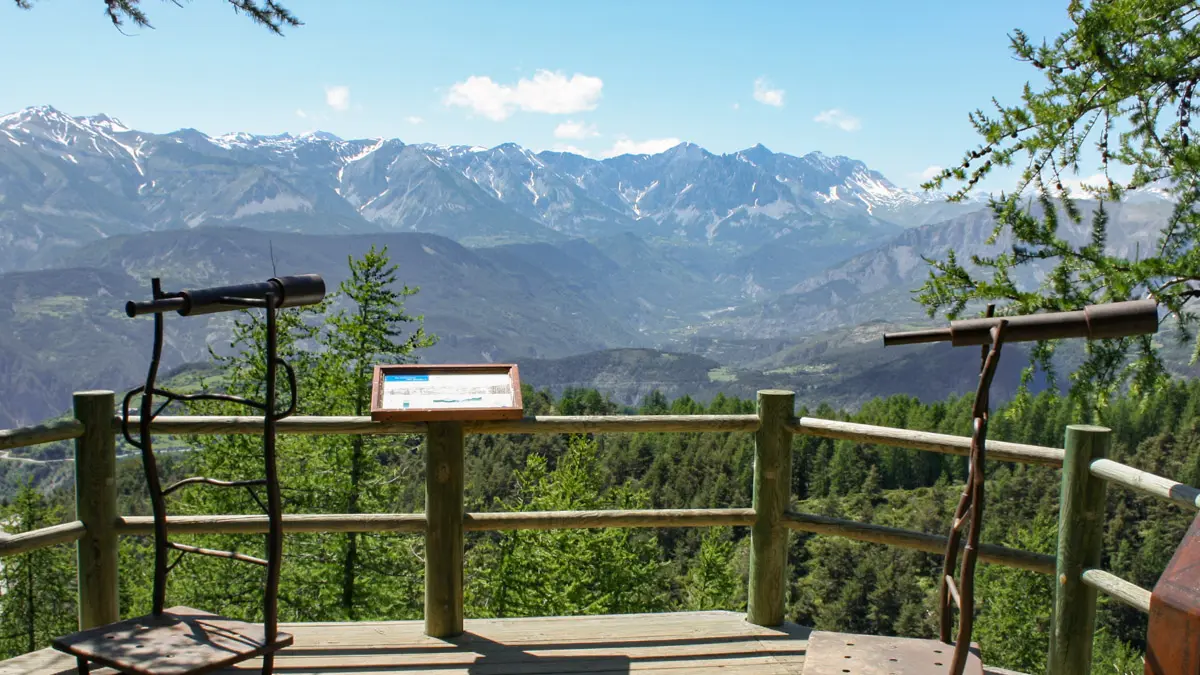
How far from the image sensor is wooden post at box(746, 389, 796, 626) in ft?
14.5

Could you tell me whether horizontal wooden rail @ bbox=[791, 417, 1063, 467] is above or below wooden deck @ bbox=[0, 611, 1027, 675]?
above

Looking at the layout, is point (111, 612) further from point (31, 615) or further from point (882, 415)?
point (882, 415)

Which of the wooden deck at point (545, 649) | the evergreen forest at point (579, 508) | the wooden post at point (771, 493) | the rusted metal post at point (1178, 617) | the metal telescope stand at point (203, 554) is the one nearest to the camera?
the rusted metal post at point (1178, 617)

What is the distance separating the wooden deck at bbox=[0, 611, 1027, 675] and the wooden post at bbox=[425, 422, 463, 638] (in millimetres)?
115

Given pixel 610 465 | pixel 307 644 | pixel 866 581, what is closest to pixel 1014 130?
pixel 307 644

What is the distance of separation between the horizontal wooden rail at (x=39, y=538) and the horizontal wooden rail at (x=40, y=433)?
347 mm

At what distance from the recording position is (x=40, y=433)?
3701 millimetres

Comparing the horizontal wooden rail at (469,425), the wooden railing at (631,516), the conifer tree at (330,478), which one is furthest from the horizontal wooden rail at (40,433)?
the conifer tree at (330,478)

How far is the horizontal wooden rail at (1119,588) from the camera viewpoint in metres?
3.16

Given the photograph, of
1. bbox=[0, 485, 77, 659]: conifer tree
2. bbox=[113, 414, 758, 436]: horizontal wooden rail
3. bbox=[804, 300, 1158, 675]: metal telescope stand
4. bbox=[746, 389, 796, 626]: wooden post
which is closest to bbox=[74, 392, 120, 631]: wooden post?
bbox=[113, 414, 758, 436]: horizontal wooden rail

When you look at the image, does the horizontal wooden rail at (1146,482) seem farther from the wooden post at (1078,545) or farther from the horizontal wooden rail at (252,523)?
the horizontal wooden rail at (252,523)

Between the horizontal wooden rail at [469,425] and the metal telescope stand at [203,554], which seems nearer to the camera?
the metal telescope stand at [203,554]

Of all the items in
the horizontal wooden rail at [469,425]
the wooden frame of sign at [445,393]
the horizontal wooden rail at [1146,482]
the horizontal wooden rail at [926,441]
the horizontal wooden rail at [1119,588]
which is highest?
the wooden frame of sign at [445,393]

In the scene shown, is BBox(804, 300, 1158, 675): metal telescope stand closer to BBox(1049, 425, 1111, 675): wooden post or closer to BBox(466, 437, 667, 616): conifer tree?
BBox(1049, 425, 1111, 675): wooden post
